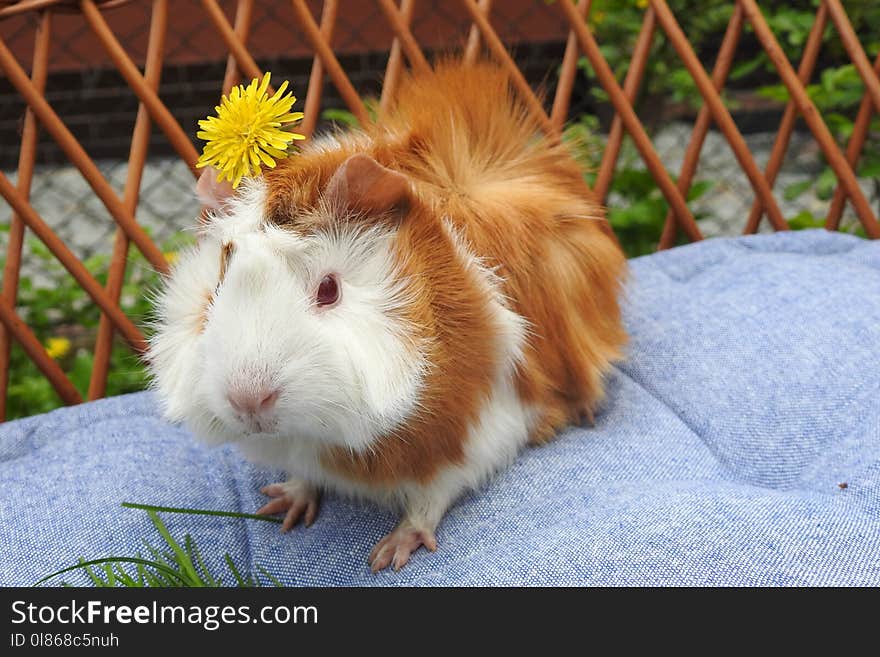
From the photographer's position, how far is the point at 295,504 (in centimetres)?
99

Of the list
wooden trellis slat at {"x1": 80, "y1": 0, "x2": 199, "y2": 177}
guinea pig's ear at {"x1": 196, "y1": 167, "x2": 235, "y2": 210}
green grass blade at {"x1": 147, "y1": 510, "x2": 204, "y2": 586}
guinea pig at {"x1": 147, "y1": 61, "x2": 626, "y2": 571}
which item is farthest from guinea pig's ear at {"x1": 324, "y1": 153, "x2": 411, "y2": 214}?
wooden trellis slat at {"x1": 80, "y1": 0, "x2": 199, "y2": 177}

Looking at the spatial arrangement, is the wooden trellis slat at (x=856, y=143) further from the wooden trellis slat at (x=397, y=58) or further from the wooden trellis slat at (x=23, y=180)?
the wooden trellis slat at (x=23, y=180)

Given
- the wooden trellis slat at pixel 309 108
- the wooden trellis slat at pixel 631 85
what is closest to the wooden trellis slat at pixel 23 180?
the wooden trellis slat at pixel 309 108

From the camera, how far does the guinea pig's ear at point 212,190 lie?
84cm

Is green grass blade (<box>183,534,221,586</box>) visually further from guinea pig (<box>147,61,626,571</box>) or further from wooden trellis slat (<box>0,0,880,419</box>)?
wooden trellis slat (<box>0,0,880,419</box>)

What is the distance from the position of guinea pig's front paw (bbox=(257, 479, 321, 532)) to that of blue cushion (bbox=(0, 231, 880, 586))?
0.05 ft

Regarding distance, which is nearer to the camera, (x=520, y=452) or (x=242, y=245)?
(x=242, y=245)

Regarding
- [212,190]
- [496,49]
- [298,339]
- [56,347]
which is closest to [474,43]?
[496,49]

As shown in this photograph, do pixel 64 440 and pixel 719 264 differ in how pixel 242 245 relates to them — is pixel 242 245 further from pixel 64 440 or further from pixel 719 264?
pixel 719 264

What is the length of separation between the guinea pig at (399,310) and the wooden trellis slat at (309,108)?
145 mm

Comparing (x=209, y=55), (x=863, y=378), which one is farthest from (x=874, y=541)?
(x=209, y=55)

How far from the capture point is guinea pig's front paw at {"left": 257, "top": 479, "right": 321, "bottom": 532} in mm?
984

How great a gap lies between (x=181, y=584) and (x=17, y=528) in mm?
231

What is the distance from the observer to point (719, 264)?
1447mm
